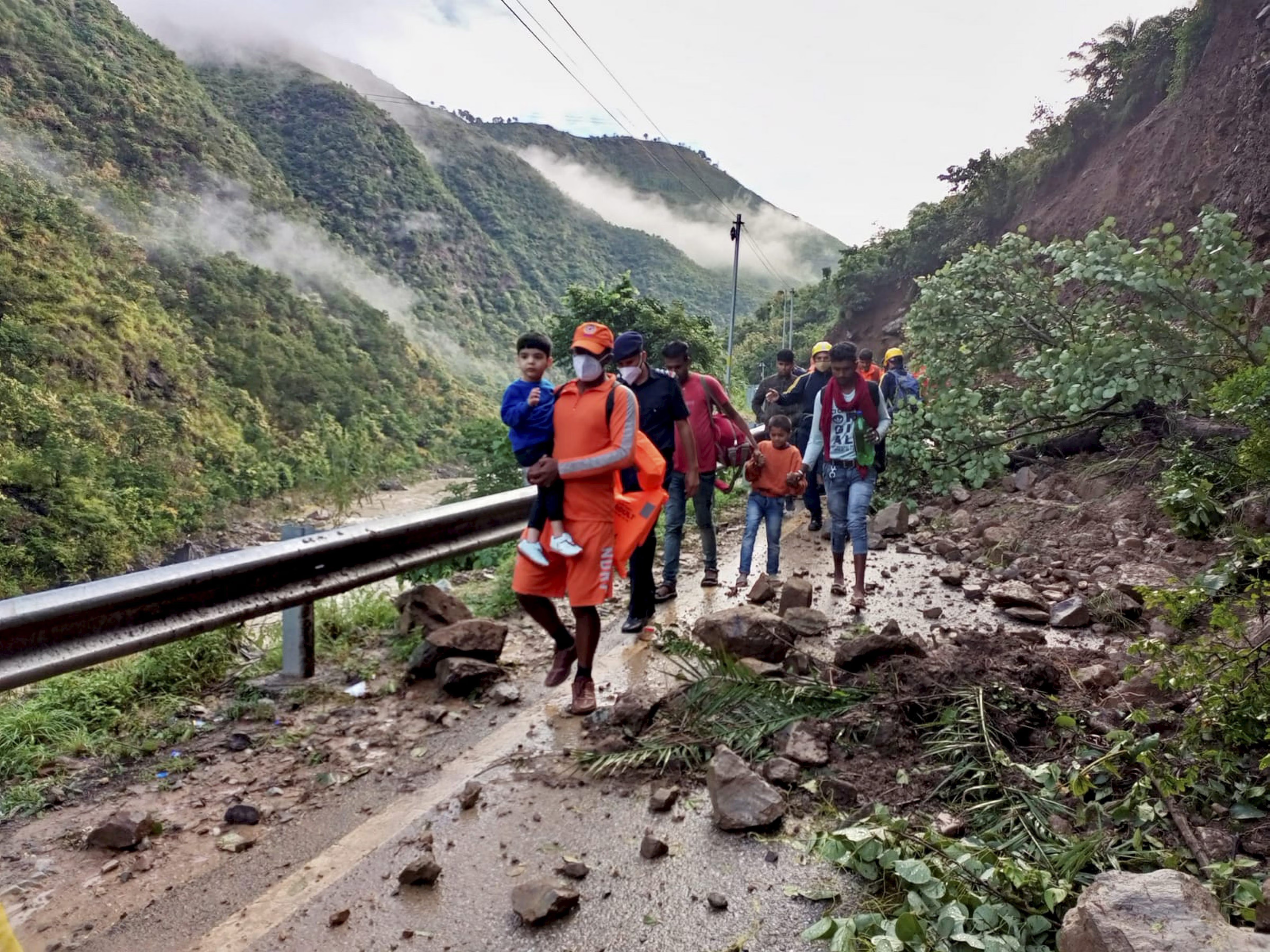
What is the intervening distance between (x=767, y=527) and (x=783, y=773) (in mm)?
3528

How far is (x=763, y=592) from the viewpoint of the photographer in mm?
5375

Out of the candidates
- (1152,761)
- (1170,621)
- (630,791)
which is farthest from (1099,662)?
(630,791)

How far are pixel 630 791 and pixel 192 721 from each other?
2.00m

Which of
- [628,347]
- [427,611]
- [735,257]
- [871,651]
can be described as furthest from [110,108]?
[871,651]

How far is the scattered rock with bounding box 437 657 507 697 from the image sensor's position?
12.9 ft

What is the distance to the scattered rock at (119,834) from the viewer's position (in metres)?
2.62

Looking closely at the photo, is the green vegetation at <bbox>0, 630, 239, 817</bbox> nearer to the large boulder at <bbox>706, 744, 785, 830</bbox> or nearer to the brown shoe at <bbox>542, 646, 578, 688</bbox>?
the brown shoe at <bbox>542, 646, 578, 688</bbox>

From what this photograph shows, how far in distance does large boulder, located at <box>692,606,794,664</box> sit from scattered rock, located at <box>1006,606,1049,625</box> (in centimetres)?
175

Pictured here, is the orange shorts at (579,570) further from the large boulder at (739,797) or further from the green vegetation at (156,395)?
the green vegetation at (156,395)

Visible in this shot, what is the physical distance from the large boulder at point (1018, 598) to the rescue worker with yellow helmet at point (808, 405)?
2.44 meters

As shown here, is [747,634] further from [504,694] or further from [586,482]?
[504,694]

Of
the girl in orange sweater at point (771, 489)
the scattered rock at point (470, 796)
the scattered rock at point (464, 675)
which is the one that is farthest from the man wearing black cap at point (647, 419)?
the scattered rock at point (470, 796)

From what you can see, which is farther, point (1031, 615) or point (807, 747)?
point (1031, 615)

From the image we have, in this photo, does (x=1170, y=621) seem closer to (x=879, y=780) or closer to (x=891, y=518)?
(x=879, y=780)
